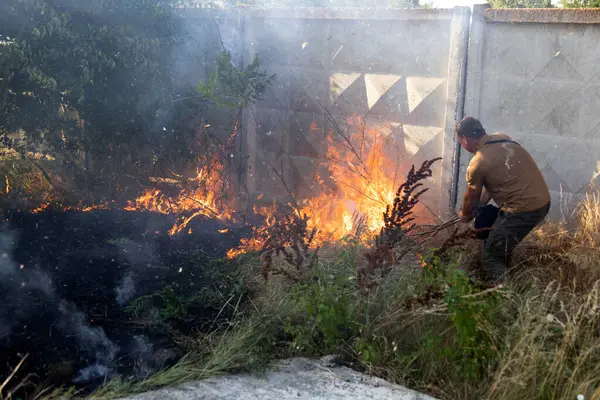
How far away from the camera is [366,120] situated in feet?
24.7

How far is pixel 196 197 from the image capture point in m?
8.70

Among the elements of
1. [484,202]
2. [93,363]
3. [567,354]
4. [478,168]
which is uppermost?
[478,168]

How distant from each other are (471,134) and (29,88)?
5357 millimetres

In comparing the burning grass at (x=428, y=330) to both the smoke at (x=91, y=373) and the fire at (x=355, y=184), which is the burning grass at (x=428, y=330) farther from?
the fire at (x=355, y=184)

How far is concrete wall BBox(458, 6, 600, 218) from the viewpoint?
616 cm

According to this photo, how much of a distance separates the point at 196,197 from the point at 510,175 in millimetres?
4625

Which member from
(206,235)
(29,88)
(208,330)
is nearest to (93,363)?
(208,330)

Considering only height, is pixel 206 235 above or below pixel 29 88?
below

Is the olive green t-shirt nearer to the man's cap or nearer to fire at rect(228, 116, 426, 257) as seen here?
the man's cap

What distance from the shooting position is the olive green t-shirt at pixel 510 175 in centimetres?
559

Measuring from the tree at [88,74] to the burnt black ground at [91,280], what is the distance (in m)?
1.28

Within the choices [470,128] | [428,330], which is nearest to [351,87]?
[470,128]

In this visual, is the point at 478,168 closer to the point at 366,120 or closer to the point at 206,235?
the point at 366,120

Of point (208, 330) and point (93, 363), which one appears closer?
point (93, 363)
